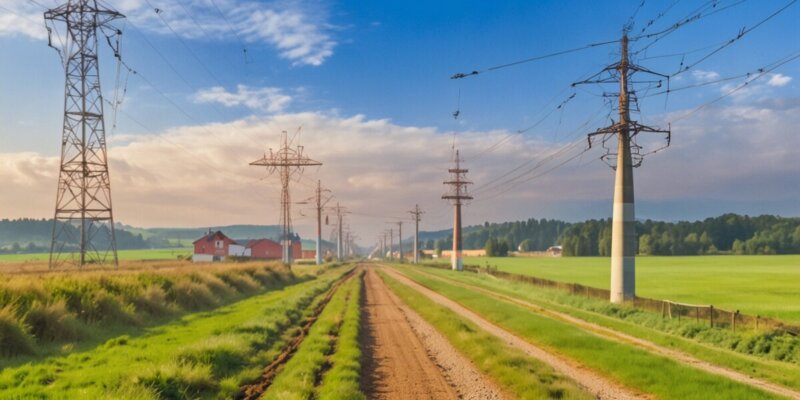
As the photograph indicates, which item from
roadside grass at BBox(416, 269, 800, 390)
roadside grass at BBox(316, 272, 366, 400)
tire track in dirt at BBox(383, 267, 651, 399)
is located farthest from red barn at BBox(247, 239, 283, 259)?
tire track in dirt at BBox(383, 267, 651, 399)

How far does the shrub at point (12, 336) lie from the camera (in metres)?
17.2

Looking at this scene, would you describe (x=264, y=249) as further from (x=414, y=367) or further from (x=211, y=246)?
(x=414, y=367)

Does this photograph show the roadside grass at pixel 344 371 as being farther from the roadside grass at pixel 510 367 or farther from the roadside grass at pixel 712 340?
the roadside grass at pixel 712 340

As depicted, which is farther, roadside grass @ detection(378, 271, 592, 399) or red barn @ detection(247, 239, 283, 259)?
red barn @ detection(247, 239, 283, 259)

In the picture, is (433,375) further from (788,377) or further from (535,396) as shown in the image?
(788,377)

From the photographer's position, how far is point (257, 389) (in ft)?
45.8

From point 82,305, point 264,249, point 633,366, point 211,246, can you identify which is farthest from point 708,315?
point 264,249

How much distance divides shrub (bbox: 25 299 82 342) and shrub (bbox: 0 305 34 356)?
3.71 ft

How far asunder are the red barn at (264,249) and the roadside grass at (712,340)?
140032 mm

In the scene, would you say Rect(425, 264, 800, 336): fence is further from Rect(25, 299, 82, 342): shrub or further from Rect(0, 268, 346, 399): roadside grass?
Rect(25, 299, 82, 342): shrub

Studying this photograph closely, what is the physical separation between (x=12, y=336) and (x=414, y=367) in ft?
38.6

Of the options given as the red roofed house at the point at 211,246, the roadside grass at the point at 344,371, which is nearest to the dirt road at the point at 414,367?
the roadside grass at the point at 344,371

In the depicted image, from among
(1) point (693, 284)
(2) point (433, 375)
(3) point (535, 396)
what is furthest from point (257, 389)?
(1) point (693, 284)

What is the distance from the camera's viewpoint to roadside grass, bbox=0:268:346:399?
40.9ft
